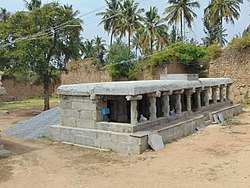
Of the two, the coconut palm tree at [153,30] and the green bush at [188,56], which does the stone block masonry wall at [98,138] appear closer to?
the green bush at [188,56]

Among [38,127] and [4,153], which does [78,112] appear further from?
[38,127]

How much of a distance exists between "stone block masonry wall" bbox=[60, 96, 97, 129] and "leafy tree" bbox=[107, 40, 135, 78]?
16201mm

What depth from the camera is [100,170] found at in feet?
24.8

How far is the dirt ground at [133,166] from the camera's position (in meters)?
6.64

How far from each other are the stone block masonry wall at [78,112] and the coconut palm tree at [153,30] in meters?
20.9

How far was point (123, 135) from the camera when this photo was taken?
9.12m

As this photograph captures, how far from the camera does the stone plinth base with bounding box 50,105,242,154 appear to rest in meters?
9.00

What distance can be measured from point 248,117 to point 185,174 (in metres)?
9.99

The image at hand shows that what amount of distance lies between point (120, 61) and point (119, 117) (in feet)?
52.0

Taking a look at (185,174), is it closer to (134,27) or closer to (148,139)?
(148,139)

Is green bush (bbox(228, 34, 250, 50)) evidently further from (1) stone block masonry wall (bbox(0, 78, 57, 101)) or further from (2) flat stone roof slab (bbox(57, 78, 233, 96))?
(1) stone block masonry wall (bbox(0, 78, 57, 101))

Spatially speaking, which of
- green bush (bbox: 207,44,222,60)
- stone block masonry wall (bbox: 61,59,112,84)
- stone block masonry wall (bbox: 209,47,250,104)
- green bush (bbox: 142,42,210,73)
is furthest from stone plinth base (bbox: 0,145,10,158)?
stone block masonry wall (bbox: 61,59,112,84)

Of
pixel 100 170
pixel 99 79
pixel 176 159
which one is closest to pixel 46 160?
pixel 100 170

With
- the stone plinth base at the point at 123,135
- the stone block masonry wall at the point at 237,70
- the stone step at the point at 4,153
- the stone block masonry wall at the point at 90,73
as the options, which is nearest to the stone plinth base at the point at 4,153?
the stone step at the point at 4,153
